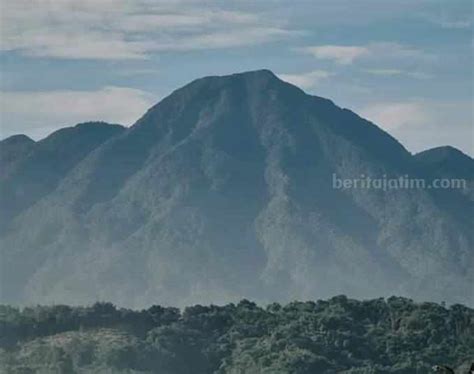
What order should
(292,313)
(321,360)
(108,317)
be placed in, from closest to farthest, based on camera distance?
(321,360), (108,317), (292,313)

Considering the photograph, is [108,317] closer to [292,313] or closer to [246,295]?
[292,313]

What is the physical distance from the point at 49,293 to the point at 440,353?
422 feet

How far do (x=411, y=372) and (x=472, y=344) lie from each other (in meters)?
6.87

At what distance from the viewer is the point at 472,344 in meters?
75.5

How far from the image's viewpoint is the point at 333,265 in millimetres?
195375

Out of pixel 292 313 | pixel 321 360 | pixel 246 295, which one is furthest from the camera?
pixel 246 295

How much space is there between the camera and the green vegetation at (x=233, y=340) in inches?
2677

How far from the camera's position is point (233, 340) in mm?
73875

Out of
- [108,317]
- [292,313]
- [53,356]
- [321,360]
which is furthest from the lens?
[292,313]

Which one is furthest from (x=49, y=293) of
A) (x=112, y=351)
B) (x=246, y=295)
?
(x=112, y=351)

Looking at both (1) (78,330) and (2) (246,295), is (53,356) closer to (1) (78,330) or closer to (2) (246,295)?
(1) (78,330)

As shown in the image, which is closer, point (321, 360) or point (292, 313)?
point (321, 360)

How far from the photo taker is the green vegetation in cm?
6800

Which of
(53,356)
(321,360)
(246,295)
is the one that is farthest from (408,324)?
(246,295)
